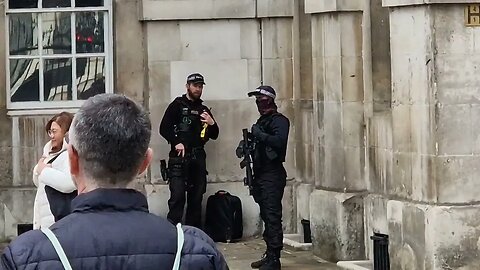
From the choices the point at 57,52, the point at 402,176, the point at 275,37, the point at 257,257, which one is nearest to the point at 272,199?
the point at 257,257

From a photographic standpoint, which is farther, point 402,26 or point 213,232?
point 213,232

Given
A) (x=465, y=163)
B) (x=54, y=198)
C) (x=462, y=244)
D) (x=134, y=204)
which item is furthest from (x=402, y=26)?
(x=134, y=204)

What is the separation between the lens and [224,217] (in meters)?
13.3

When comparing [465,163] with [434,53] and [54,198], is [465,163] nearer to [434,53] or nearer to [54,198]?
[434,53]

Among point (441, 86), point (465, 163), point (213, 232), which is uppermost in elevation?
point (441, 86)

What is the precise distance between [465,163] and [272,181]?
2175 mm

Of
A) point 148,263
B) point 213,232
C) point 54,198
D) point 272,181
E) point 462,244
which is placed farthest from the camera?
point 213,232

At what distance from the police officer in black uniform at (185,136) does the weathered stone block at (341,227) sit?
1664mm

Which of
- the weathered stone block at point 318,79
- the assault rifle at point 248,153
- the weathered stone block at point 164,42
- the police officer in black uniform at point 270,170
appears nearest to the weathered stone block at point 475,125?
the police officer in black uniform at point 270,170

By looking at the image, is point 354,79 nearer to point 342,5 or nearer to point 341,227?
point 342,5

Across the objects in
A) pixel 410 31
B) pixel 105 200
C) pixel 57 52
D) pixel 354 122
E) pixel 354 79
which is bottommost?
pixel 105 200

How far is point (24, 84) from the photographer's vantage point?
1380 centimetres

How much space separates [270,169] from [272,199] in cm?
29

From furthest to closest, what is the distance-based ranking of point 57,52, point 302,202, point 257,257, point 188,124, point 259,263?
point 57,52 < point 302,202 < point 188,124 < point 257,257 < point 259,263
